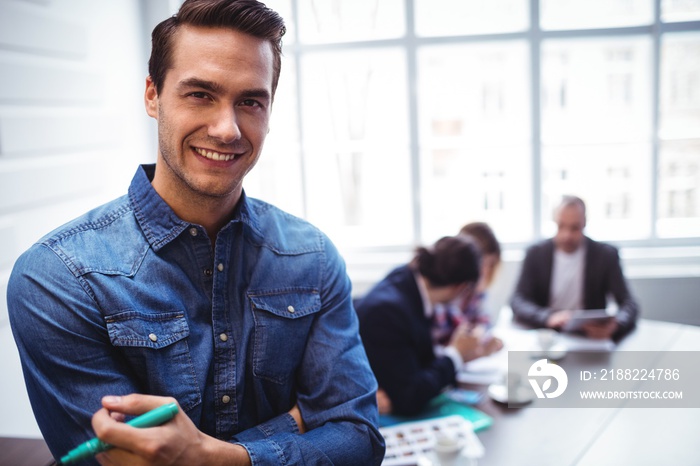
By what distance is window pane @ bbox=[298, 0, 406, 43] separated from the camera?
185 inches

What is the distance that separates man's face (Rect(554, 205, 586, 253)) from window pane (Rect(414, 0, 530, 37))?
169 cm

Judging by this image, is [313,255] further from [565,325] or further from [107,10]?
[107,10]

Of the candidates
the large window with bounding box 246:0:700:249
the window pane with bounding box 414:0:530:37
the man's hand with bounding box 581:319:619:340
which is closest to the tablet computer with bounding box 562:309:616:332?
the man's hand with bounding box 581:319:619:340

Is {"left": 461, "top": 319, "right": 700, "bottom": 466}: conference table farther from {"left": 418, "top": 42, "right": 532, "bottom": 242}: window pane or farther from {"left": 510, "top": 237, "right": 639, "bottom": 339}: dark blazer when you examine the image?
{"left": 418, "top": 42, "right": 532, "bottom": 242}: window pane

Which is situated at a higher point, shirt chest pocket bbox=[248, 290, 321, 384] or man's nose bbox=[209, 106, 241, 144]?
man's nose bbox=[209, 106, 241, 144]

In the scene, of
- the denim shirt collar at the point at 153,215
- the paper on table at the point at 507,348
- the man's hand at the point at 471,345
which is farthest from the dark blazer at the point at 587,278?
the denim shirt collar at the point at 153,215

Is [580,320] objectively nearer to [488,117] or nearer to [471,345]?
[471,345]

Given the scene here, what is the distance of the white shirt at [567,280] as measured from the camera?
12.1 feet

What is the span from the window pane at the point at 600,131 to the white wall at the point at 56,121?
115 inches

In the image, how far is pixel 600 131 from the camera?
15.5 ft

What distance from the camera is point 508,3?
4.62m

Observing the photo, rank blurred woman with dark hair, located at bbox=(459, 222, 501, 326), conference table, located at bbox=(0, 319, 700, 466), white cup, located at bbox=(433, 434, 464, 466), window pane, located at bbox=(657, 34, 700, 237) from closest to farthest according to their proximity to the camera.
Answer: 1. white cup, located at bbox=(433, 434, 464, 466)
2. conference table, located at bbox=(0, 319, 700, 466)
3. blurred woman with dark hair, located at bbox=(459, 222, 501, 326)
4. window pane, located at bbox=(657, 34, 700, 237)

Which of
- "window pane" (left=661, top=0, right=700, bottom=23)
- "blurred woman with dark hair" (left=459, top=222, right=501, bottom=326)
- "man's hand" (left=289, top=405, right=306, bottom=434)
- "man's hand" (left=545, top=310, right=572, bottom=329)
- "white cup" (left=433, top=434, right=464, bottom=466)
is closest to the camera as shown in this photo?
"man's hand" (left=289, top=405, right=306, bottom=434)

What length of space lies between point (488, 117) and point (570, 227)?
4.90 feet
